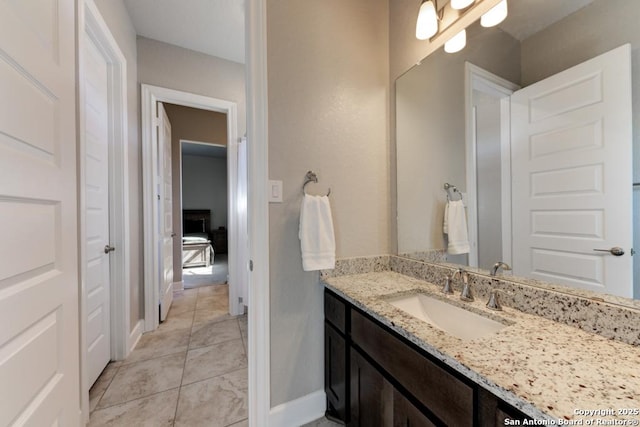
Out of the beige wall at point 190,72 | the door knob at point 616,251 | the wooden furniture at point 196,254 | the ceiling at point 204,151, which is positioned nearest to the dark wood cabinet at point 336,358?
the door knob at point 616,251

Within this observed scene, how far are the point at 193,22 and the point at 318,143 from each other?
6.45 ft

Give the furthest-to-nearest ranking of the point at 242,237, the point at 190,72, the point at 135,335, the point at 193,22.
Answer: the point at 242,237 → the point at 190,72 → the point at 193,22 → the point at 135,335

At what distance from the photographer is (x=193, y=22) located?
2248 mm

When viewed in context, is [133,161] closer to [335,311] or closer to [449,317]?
[335,311]

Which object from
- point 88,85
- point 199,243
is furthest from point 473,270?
point 199,243

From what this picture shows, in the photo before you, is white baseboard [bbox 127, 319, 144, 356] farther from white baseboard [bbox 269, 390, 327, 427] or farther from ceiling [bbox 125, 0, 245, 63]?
ceiling [bbox 125, 0, 245, 63]

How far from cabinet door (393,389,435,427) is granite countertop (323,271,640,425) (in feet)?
0.68

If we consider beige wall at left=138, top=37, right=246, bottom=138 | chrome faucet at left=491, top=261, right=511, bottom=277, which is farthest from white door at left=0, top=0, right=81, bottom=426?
beige wall at left=138, top=37, right=246, bottom=138

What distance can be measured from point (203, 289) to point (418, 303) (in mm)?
3365

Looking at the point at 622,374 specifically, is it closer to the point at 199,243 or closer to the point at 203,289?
the point at 203,289

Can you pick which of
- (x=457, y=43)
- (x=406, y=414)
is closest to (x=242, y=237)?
(x=406, y=414)

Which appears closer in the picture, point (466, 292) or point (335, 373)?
point (466, 292)

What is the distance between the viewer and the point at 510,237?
1028mm

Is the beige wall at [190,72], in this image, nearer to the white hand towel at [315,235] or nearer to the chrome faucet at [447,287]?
the white hand towel at [315,235]
